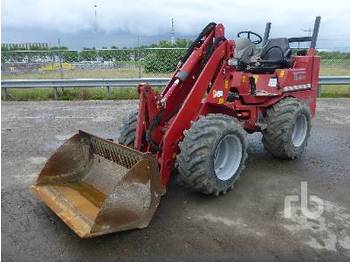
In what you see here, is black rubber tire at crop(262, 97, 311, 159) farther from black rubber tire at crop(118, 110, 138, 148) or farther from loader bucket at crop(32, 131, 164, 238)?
loader bucket at crop(32, 131, 164, 238)

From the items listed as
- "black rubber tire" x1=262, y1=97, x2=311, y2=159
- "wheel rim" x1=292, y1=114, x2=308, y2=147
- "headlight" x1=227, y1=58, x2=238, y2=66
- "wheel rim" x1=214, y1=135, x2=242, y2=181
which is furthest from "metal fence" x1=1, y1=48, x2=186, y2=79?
"wheel rim" x1=214, y1=135, x2=242, y2=181

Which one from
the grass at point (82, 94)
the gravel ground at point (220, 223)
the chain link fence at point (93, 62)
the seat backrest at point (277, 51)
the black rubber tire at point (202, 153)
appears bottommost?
the gravel ground at point (220, 223)

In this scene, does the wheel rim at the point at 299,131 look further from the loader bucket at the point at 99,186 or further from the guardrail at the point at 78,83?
the guardrail at the point at 78,83

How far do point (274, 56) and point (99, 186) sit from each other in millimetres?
3809

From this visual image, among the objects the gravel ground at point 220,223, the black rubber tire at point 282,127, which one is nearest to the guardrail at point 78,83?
the gravel ground at point 220,223

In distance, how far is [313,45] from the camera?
722cm

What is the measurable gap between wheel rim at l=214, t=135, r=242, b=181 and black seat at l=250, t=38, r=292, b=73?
6.08 feet

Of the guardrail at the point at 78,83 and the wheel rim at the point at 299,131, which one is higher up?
the guardrail at the point at 78,83

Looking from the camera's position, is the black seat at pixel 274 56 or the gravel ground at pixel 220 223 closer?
the gravel ground at pixel 220 223

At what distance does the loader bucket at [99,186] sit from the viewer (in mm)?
3920

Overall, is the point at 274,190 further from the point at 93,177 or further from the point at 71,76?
the point at 71,76

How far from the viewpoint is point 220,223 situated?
454 cm

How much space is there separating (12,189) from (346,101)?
1109cm

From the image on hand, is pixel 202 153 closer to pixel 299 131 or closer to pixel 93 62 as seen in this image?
pixel 299 131
